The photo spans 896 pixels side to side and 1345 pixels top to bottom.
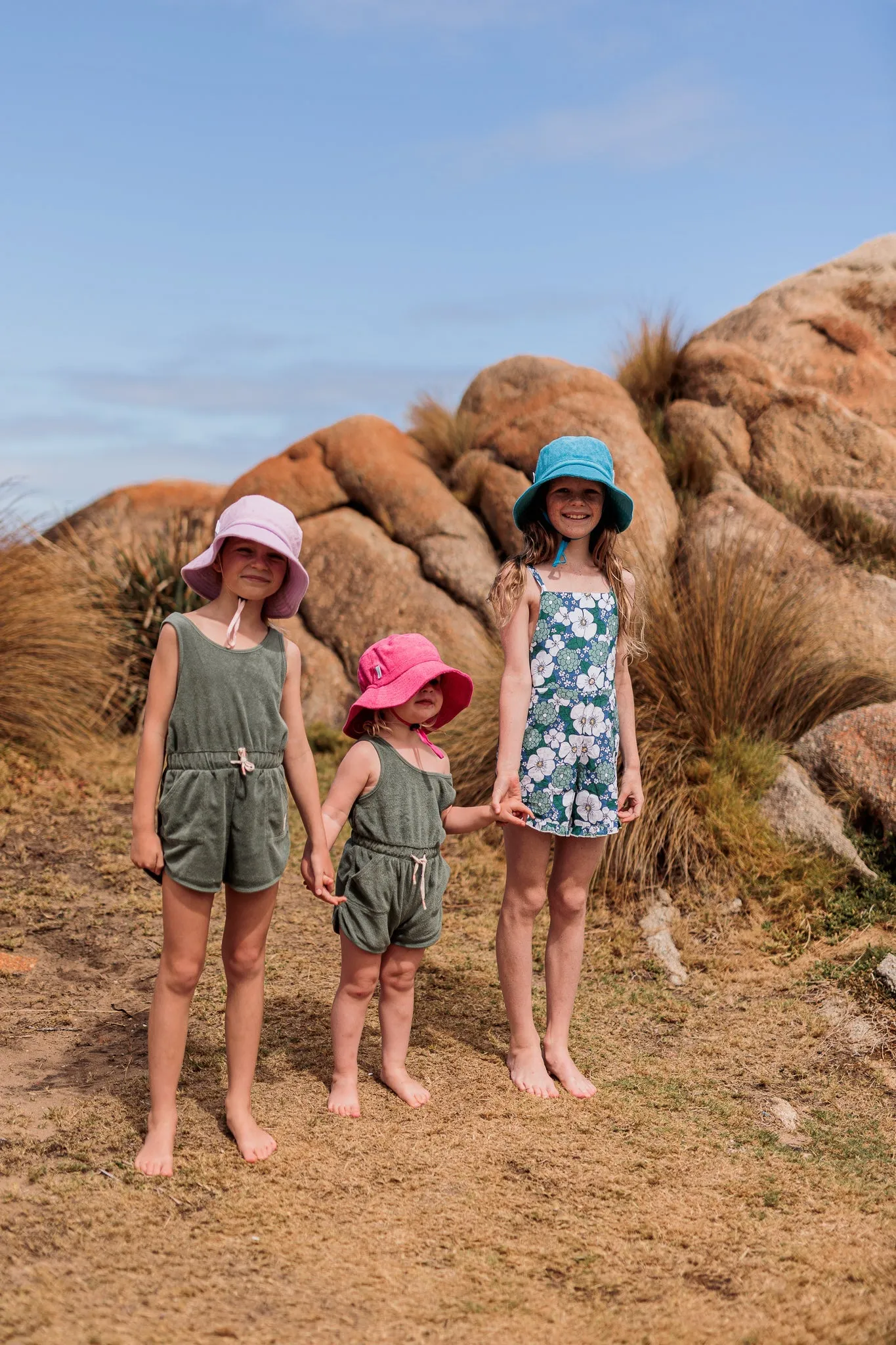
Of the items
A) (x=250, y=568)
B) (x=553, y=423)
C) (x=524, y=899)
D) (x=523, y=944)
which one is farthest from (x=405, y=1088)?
(x=553, y=423)

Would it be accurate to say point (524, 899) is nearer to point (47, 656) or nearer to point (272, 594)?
point (272, 594)

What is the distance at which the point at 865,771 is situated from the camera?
618 centimetres

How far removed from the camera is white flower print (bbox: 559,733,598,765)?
12.6 ft

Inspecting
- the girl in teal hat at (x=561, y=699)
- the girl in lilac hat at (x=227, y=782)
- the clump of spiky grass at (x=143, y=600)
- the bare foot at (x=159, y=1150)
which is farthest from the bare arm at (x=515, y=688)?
the clump of spiky grass at (x=143, y=600)

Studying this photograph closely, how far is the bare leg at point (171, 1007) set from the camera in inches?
123

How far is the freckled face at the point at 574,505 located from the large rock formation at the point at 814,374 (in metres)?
6.77

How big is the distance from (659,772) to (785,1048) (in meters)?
1.84

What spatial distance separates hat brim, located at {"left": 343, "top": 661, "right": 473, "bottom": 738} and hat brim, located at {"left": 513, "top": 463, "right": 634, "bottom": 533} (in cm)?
57

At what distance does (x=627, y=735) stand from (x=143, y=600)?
20.2 feet

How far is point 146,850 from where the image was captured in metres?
3.04

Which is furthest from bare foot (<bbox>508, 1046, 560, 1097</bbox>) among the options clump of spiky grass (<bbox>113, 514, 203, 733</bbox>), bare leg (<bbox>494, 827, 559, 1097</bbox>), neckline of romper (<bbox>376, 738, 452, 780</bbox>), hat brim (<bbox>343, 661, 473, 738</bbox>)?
clump of spiky grass (<bbox>113, 514, 203, 733</bbox>)

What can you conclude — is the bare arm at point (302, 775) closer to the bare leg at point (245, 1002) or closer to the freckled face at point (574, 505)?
the bare leg at point (245, 1002)

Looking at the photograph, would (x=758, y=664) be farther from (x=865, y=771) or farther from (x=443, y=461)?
(x=443, y=461)

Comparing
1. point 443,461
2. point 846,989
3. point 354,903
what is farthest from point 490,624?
point 354,903
